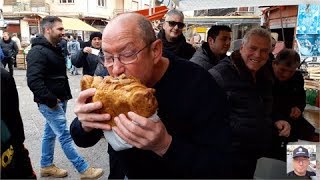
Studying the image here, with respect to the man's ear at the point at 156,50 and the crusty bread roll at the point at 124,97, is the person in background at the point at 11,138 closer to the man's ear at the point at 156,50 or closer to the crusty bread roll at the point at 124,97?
the crusty bread roll at the point at 124,97

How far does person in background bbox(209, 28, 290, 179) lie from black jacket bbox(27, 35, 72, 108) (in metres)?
2.32

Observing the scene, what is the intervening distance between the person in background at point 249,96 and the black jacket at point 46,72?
7.60ft

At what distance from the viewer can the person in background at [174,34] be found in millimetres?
4852

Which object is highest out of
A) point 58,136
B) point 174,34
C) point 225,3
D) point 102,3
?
point 102,3

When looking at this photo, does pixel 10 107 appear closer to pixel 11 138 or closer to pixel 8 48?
pixel 11 138

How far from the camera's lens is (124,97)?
1.33 m

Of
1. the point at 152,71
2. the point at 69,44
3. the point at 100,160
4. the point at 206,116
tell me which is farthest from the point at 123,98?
the point at 69,44

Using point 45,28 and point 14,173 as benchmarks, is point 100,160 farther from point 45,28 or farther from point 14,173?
point 14,173

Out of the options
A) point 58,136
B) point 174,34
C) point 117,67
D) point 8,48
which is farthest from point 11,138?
point 8,48

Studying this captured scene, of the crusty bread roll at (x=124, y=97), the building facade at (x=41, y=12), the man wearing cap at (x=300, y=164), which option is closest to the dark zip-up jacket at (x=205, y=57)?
the man wearing cap at (x=300, y=164)

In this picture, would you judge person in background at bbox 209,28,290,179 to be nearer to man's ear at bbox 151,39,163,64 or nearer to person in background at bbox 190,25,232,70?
person in background at bbox 190,25,232,70

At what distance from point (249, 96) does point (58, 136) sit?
2.77 metres

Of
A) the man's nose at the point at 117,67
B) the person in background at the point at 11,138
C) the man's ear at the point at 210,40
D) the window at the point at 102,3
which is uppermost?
the window at the point at 102,3

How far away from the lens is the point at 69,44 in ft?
59.1
